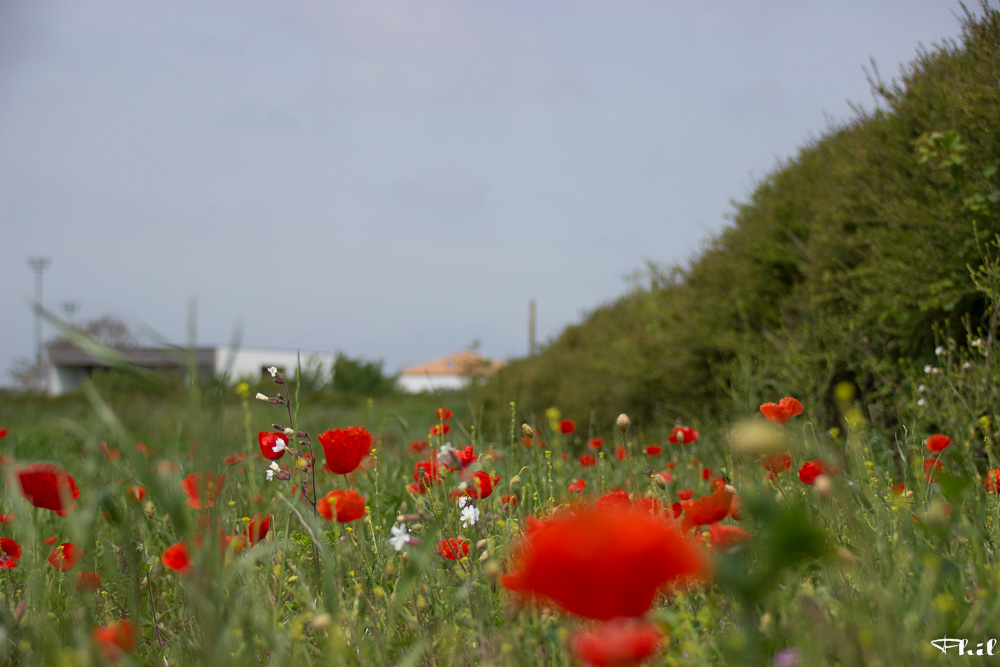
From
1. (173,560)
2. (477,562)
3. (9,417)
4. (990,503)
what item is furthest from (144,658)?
(9,417)

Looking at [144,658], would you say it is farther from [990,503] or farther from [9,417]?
[9,417]

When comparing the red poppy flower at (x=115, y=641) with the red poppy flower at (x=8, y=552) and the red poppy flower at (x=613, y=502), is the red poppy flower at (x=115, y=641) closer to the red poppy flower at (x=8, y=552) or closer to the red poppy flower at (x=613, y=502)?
the red poppy flower at (x=613, y=502)

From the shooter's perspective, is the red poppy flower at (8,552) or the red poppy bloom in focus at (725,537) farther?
the red poppy flower at (8,552)

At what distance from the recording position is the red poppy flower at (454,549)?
1570 mm

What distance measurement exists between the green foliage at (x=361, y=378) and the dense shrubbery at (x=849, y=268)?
1741cm

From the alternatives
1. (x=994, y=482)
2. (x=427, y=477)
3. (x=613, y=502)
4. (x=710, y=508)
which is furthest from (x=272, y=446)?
(x=994, y=482)

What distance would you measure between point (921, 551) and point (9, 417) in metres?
14.1

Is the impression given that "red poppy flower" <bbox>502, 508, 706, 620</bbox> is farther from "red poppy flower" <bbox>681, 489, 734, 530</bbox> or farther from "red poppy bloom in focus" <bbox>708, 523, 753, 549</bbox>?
"red poppy flower" <bbox>681, 489, 734, 530</bbox>

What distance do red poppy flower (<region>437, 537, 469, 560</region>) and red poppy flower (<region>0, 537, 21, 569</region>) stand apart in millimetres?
1220

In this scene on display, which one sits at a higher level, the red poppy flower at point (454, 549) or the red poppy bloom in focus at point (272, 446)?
the red poppy bloom in focus at point (272, 446)

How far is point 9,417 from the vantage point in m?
11.7

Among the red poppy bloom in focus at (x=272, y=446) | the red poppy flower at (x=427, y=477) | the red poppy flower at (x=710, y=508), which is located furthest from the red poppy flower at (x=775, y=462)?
the red poppy bloom in focus at (x=272, y=446)

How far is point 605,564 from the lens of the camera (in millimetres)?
672

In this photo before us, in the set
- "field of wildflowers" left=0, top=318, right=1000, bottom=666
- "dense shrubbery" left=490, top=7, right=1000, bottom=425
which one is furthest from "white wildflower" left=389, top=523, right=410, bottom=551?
"dense shrubbery" left=490, top=7, right=1000, bottom=425
